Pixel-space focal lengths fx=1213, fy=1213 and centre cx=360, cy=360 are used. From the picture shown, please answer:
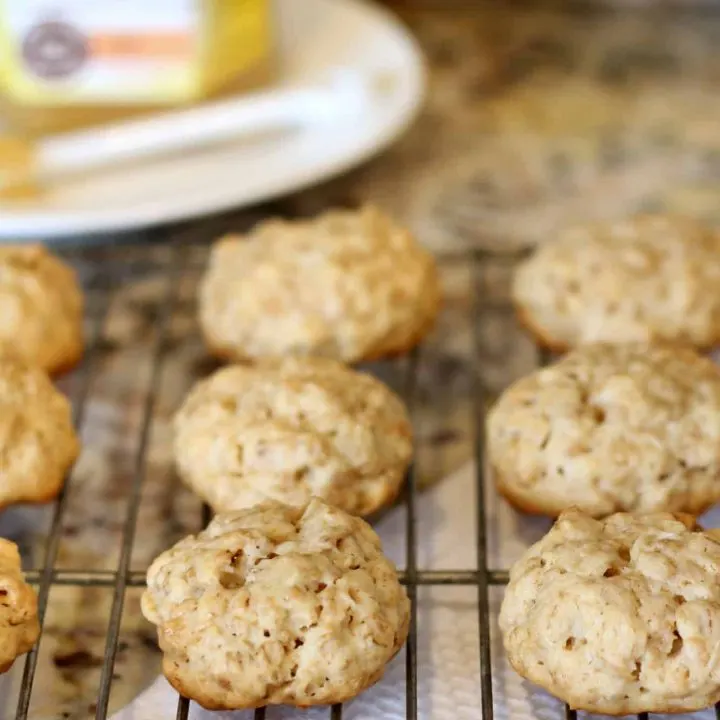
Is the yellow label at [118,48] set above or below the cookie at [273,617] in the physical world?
above

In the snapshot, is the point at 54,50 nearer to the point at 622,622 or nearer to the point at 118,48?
the point at 118,48

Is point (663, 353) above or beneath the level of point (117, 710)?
above

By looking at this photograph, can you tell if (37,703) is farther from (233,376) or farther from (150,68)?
(150,68)

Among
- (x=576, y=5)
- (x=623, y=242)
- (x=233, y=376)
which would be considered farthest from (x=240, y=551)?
(x=576, y=5)

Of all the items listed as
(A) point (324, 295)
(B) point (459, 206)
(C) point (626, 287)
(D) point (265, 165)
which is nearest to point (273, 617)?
(A) point (324, 295)

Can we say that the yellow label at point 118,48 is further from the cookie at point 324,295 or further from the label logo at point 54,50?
the cookie at point 324,295

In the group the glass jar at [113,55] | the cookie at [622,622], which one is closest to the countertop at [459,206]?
the glass jar at [113,55]

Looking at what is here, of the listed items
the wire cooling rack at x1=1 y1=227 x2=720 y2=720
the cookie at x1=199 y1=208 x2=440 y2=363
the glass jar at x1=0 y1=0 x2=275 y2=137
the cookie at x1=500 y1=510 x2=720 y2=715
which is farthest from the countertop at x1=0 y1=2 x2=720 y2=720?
the cookie at x1=500 y1=510 x2=720 y2=715
